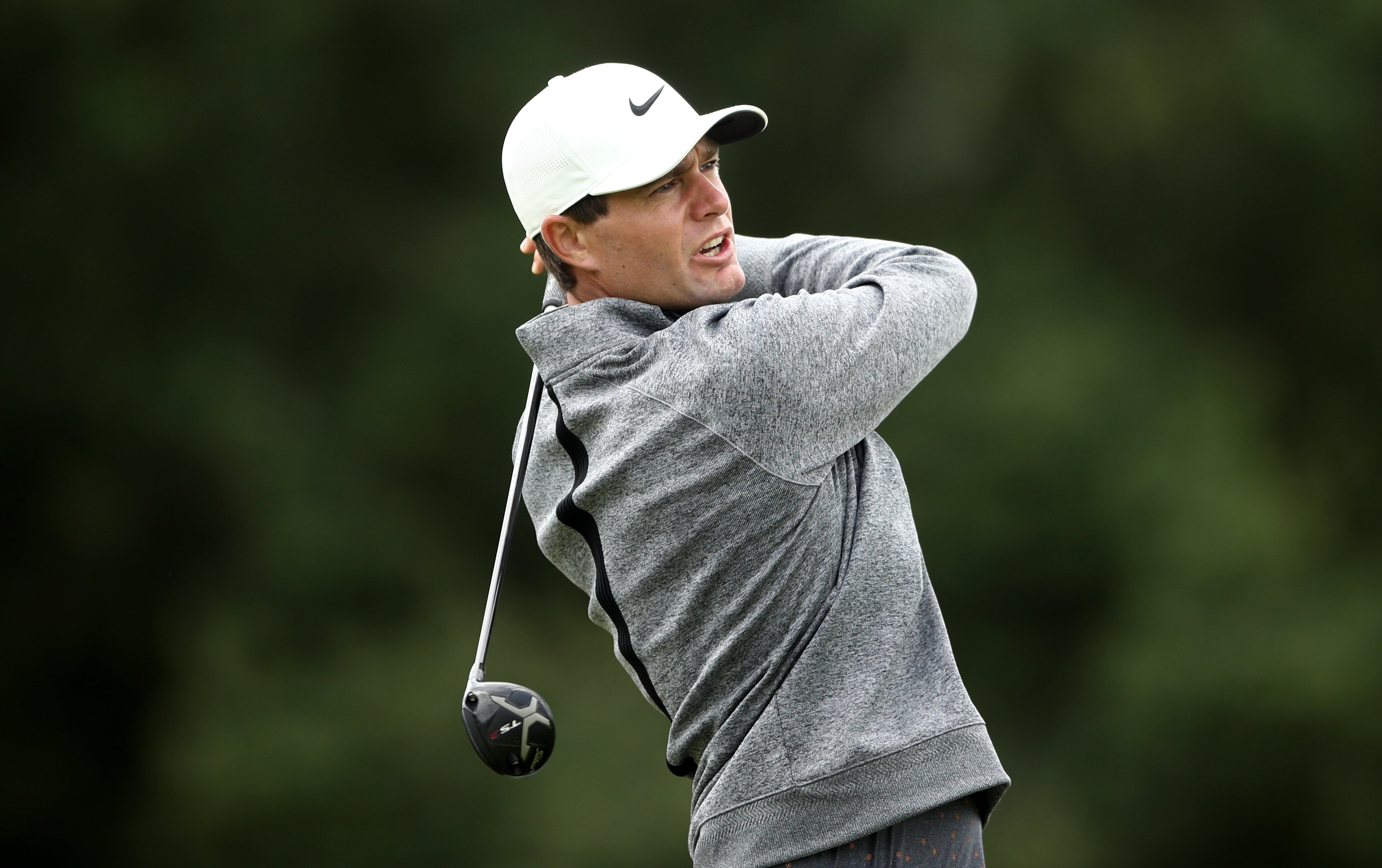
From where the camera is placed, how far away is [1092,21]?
5809mm

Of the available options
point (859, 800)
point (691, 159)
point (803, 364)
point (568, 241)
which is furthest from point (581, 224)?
point (859, 800)

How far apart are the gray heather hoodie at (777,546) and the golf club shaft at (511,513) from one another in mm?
143

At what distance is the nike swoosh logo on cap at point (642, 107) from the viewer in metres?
1.60

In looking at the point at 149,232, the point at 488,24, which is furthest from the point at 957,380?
the point at 149,232

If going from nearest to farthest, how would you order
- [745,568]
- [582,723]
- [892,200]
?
[745,568] < [582,723] < [892,200]

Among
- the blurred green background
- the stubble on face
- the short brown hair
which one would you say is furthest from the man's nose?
the blurred green background

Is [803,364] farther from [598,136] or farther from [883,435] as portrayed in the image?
[883,435]

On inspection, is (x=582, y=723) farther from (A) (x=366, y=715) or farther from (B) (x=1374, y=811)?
(B) (x=1374, y=811)

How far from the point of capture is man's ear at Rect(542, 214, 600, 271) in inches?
64.8

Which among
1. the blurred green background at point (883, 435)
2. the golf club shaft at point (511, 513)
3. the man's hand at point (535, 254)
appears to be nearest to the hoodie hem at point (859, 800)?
the golf club shaft at point (511, 513)

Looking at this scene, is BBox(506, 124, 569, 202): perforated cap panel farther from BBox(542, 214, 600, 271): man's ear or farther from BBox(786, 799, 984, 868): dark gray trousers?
BBox(786, 799, 984, 868): dark gray trousers

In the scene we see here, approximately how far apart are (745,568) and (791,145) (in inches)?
177

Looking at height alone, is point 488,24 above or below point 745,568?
below

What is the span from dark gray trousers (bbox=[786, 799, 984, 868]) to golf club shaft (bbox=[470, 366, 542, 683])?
45 cm
